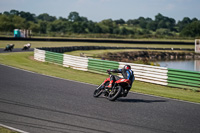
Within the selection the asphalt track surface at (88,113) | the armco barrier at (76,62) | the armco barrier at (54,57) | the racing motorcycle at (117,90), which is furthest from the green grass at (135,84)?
the racing motorcycle at (117,90)

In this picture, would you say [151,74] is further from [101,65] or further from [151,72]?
[101,65]

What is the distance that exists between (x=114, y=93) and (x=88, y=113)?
2.05 meters

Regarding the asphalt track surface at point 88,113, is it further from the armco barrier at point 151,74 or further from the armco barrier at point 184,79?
the armco barrier at point 151,74

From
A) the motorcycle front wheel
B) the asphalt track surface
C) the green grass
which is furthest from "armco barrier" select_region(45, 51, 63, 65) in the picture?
the motorcycle front wheel

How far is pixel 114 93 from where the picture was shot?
10383 millimetres

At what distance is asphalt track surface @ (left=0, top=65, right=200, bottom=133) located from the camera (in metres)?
7.16

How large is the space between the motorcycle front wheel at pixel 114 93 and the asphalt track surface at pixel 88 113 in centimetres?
18

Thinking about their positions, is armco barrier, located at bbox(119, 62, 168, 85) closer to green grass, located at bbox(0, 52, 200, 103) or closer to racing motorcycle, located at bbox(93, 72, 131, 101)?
green grass, located at bbox(0, 52, 200, 103)

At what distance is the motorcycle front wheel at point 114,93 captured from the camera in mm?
9961

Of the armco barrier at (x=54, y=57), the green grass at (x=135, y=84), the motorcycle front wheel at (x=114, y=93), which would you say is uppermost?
the armco barrier at (x=54, y=57)

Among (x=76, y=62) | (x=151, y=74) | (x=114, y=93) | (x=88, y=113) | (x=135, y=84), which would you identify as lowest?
(x=135, y=84)

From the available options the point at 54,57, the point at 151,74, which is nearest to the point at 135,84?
the point at 151,74

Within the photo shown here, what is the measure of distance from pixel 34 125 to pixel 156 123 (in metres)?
3.13

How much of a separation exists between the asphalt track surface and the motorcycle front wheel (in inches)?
7.2
